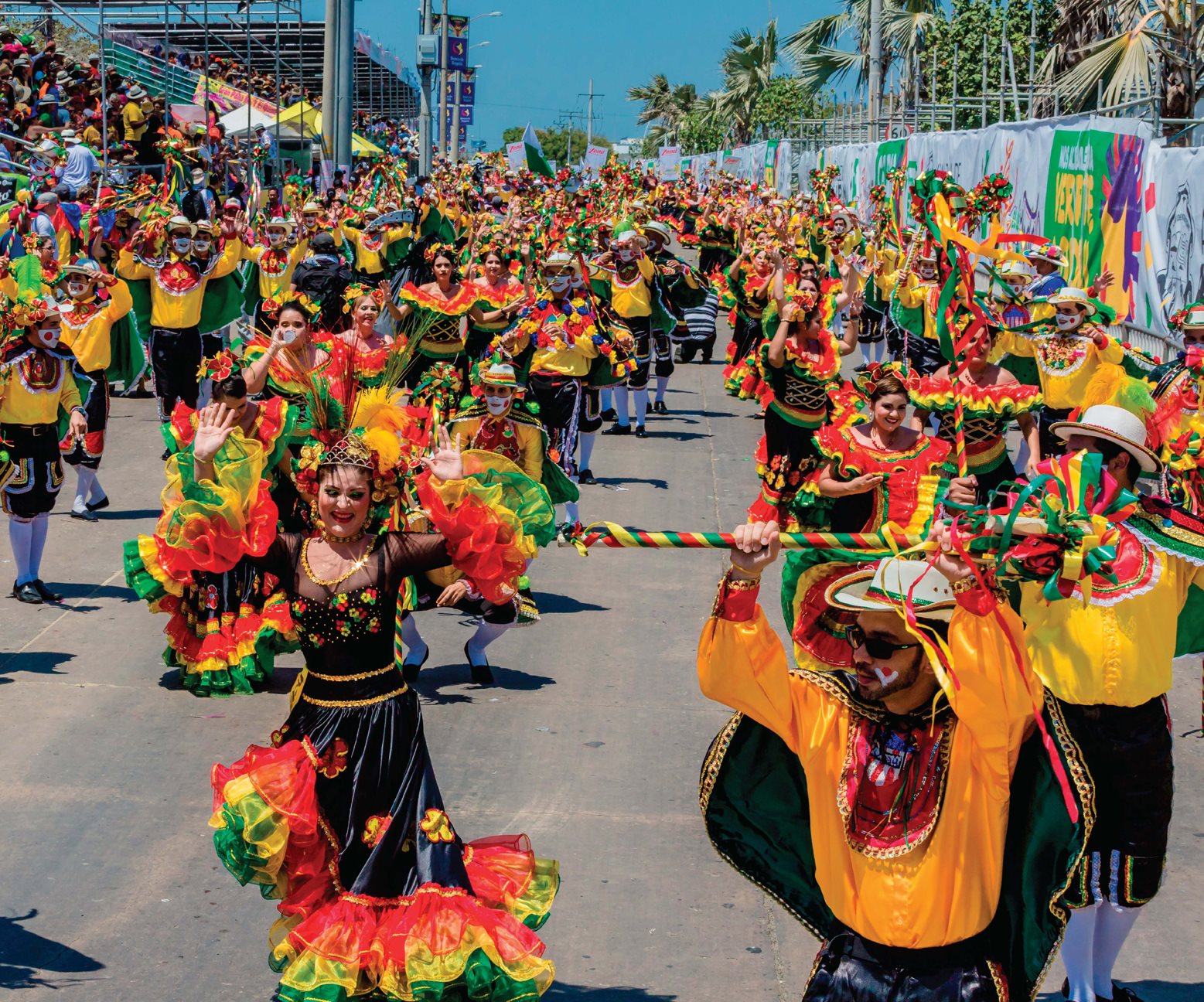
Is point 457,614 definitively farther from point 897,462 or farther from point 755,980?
point 755,980

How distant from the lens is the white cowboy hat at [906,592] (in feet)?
12.4

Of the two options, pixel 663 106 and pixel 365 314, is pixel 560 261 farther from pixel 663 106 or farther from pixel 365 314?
pixel 663 106

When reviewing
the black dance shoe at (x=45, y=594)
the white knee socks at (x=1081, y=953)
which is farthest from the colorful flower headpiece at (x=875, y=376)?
the black dance shoe at (x=45, y=594)

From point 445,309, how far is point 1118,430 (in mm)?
9841

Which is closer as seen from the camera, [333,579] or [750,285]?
[333,579]

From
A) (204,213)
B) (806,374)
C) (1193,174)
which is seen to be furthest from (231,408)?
(204,213)

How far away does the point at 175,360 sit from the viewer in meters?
15.3

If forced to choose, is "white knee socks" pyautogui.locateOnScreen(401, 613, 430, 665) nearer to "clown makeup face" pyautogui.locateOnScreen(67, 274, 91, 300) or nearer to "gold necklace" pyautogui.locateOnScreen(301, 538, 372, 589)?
"gold necklace" pyautogui.locateOnScreen(301, 538, 372, 589)

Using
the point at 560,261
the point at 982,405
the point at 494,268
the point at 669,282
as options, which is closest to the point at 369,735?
the point at 982,405

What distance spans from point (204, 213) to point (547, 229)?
4.09 meters

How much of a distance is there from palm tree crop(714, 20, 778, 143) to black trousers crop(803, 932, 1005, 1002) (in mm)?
65653

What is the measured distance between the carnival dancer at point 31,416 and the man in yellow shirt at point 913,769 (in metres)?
7.24

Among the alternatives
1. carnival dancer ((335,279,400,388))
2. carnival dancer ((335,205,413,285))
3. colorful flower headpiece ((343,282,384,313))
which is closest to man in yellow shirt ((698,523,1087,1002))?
carnival dancer ((335,279,400,388))

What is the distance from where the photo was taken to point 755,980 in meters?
5.79
